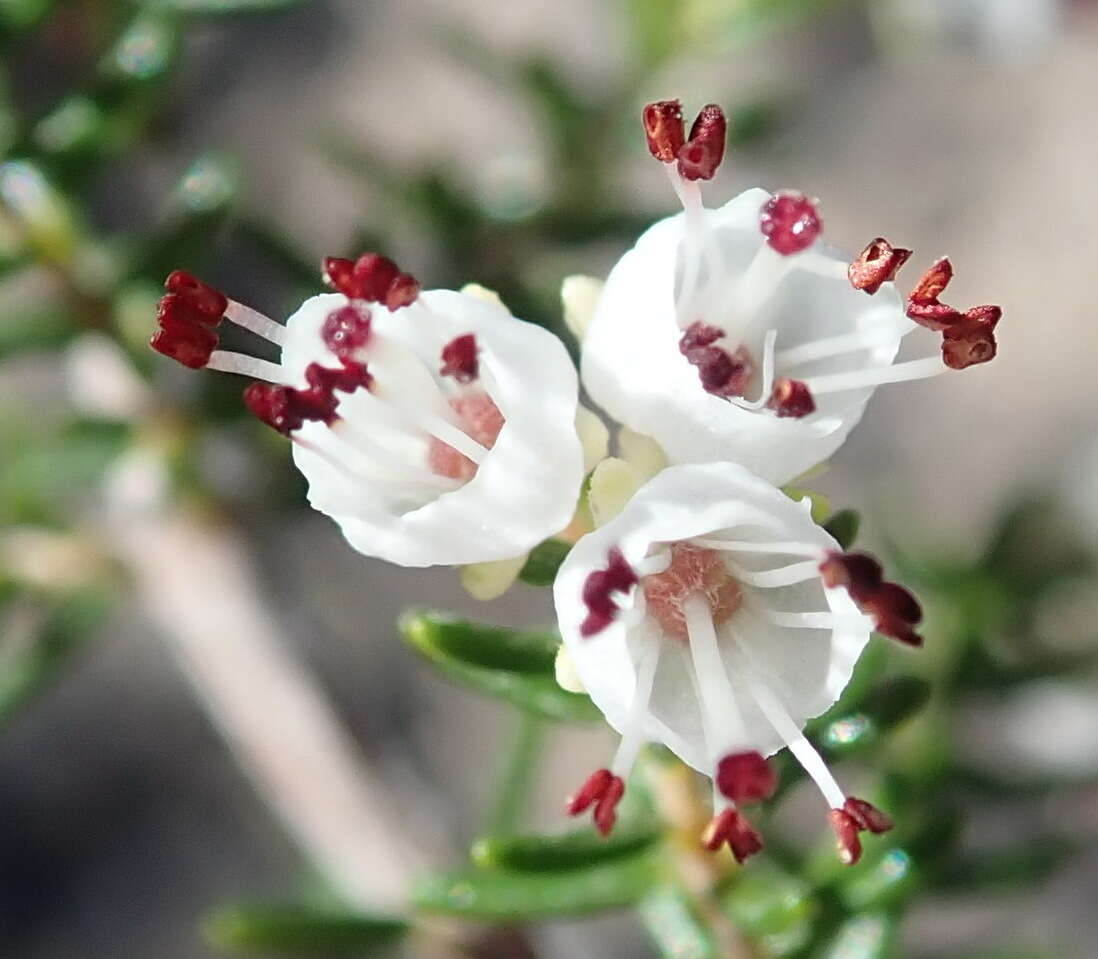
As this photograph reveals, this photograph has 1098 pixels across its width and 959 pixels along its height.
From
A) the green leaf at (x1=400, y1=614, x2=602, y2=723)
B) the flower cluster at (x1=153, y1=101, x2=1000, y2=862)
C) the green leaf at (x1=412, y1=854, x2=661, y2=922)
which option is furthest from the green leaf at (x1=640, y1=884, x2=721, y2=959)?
the flower cluster at (x1=153, y1=101, x2=1000, y2=862)

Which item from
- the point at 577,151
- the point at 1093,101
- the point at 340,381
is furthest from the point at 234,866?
the point at 1093,101

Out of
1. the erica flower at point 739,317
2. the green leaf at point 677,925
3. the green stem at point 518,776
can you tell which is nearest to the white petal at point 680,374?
the erica flower at point 739,317

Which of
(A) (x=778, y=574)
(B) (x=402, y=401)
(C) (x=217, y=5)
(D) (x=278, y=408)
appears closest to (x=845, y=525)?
(A) (x=778, y=574)

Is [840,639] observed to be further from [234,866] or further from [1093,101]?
[1093,101]

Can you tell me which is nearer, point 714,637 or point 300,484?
point 714,637

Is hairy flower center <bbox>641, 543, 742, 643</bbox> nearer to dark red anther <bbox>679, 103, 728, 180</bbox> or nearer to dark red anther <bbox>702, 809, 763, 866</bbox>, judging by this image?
dark red anther <bbox>702, 809, 763, 866</bbox>

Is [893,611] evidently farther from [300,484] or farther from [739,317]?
[300,484]
